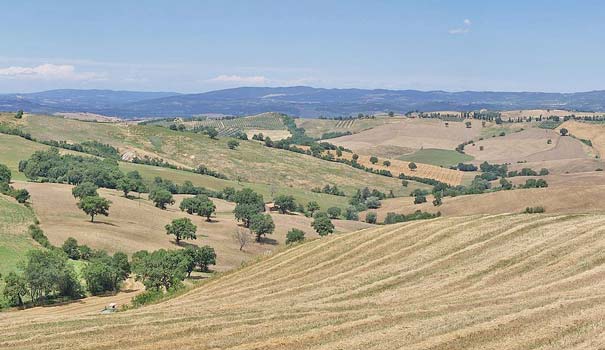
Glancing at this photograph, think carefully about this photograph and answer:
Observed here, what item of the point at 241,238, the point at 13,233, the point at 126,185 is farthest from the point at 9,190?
the point at 241,238

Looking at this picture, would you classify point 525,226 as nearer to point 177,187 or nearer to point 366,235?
point 366,235

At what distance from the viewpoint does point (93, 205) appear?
126250mm

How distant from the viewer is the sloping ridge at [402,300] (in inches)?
1264

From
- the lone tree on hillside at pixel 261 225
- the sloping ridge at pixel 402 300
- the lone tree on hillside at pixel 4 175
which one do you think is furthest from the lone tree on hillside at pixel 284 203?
the sloping ridge at pixel 402 300

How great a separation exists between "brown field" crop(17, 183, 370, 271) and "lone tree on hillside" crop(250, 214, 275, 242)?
8.13ft

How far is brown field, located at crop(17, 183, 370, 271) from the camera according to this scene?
11512 centimetres

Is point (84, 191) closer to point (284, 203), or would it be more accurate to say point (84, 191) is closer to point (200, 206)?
point (200, 206)

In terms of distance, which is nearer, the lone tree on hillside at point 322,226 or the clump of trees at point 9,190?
the clump of trees at point 9,190

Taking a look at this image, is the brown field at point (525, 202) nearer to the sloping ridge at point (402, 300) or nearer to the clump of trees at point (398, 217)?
the clump of trees at point (398, 217)

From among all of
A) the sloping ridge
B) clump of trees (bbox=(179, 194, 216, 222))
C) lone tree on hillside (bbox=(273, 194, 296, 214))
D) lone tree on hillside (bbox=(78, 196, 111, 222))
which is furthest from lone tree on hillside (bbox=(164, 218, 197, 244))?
the sloping ridge

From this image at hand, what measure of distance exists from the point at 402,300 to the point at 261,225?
90.5 meters

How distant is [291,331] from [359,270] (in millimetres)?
23207

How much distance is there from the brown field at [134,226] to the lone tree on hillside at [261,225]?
97.5 inches

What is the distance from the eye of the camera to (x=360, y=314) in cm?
3781
